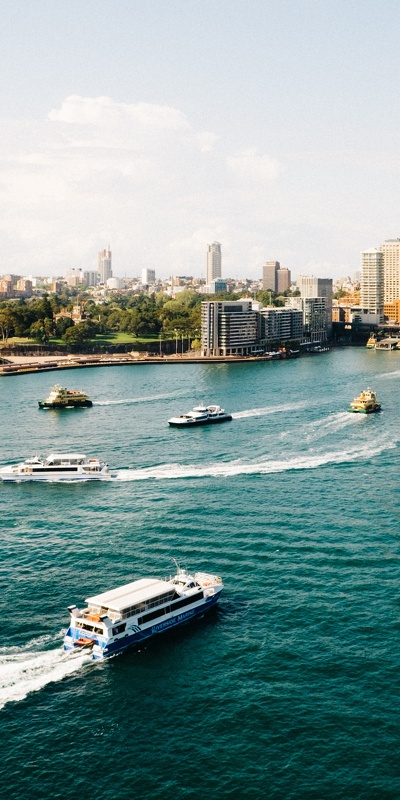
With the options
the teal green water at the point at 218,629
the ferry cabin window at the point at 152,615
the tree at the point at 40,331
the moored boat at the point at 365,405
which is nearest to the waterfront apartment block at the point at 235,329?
the tree at the point at 40,331

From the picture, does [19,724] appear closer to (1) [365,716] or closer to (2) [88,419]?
(1) [365,716]

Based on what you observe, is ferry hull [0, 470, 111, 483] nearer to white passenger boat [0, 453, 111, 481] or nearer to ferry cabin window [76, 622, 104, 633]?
white passenger boat [0, 453, 111, 481]

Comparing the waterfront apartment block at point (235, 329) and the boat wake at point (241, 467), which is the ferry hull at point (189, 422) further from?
the waterfront apartment block at point (235, 329)

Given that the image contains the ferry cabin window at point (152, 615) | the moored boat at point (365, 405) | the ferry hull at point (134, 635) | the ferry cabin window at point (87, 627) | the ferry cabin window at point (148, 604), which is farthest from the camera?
the moored boat at point (365, 405)

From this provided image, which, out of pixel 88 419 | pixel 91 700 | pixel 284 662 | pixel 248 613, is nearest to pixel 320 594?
pixel 248 613

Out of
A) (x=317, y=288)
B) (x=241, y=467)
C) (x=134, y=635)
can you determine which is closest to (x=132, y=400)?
(x=241, y=467)

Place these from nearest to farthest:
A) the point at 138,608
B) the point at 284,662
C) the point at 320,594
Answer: the point at 284,662
the point at 138,608
the point at 320,594

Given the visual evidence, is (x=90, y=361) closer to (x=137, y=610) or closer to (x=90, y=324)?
(x=90, y=324)
